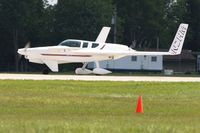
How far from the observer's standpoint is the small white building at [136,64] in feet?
260

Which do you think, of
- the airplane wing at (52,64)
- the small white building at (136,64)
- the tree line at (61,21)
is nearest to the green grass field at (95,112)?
the airplane wing at (52,64)

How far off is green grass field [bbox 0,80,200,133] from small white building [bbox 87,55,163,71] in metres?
49.3

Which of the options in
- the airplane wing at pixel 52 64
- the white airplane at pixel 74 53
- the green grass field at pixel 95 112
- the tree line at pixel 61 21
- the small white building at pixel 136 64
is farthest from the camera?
the tree line at pixel 61 21

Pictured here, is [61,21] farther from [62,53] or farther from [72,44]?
[62,53]

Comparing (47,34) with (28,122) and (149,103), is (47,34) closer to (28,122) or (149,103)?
(149,103)

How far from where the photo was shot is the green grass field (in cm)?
1505

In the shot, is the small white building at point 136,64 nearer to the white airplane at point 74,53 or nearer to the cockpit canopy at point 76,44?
the white airplane at point 74,53

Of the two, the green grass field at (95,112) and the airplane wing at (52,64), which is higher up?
the green grass field at (95,112)

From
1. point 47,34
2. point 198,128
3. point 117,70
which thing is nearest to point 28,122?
point 198,128

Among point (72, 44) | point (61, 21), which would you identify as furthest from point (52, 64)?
point (61, 21)

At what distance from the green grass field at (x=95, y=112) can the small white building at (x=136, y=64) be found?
49.3 meters

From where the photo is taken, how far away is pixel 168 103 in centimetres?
2325

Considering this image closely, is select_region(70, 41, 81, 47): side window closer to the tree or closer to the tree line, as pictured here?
the tree line

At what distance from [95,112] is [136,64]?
6074 cm
